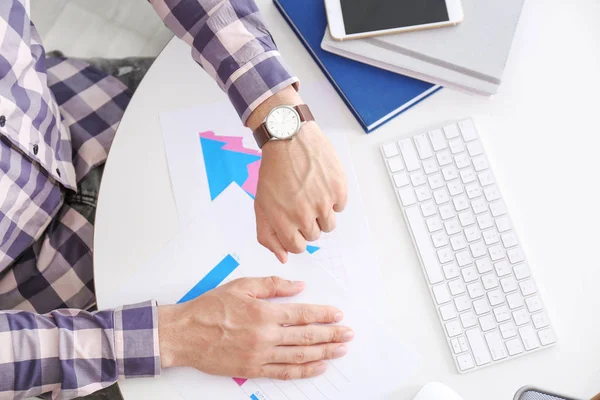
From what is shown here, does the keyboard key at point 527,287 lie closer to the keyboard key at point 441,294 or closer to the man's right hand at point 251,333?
the keyboard key at point 441,294

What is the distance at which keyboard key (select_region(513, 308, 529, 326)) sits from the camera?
820 mm

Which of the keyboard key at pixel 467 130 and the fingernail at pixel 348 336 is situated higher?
the keyboard key at pixel 467 130

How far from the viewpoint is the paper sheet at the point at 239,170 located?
0.85m

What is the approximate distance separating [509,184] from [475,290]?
0.17m

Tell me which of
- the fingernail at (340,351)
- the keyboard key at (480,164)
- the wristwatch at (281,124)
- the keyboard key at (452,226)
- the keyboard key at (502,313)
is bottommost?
the fingernail at (340,351)

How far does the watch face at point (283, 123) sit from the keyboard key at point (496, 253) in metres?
0.32

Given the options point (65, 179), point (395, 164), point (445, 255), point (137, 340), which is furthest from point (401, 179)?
point (65, 179)

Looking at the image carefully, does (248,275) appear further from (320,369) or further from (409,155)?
(409,155)

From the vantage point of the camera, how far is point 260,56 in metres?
0.83

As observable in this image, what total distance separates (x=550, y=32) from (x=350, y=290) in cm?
51

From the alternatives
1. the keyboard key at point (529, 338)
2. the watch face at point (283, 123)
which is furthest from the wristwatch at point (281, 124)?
the keyboard key at point (529, 338)

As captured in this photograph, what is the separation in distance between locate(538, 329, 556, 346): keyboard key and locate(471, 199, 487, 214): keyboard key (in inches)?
7.1

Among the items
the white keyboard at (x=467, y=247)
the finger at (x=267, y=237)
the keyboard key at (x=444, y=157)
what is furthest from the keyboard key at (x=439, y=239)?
the finger at (x=267, y=237)

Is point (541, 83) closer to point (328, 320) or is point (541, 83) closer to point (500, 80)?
point (500, 80)
